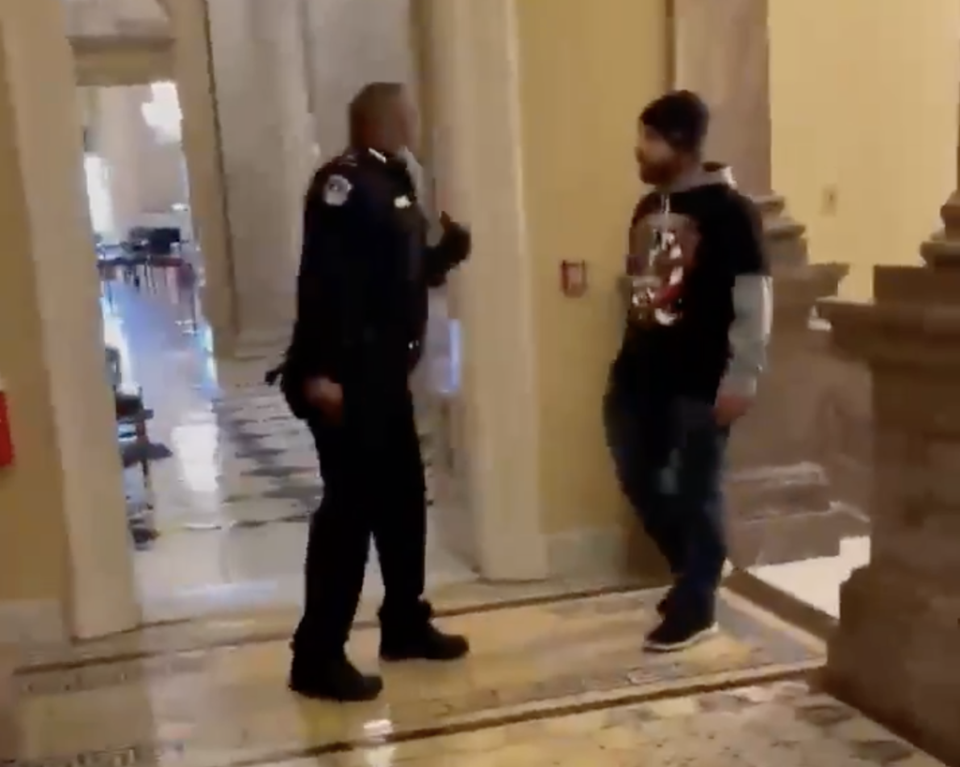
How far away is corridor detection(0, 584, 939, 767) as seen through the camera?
8.80 ft

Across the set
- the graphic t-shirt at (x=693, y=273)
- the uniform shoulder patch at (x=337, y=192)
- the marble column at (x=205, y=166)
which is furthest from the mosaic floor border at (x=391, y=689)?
the marble column at (x=205, y=166)

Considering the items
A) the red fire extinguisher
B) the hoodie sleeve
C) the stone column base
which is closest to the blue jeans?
the hoodie sleeve

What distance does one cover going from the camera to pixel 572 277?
3666 mm

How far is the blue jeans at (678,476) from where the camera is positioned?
310 centimetres

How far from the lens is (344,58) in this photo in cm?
775

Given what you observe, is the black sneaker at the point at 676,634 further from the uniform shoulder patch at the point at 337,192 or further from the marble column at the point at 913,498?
the uniform shoulder patch at the point at 337,192

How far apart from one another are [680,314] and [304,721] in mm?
1255

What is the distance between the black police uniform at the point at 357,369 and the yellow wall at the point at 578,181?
2.45 feet

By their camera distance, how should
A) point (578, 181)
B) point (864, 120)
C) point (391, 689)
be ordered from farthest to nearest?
1. point (864, 120)
2. point (578, 181)
3. point (391, 689)

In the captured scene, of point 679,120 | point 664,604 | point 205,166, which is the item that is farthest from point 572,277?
point 205,166

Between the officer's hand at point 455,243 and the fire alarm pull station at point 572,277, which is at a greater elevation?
the officer's hand at point 455,243

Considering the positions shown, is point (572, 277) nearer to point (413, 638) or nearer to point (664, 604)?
point (664, 604)

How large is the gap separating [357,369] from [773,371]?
1459 millimetres

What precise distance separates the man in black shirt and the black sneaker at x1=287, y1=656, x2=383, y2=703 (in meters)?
0.71
